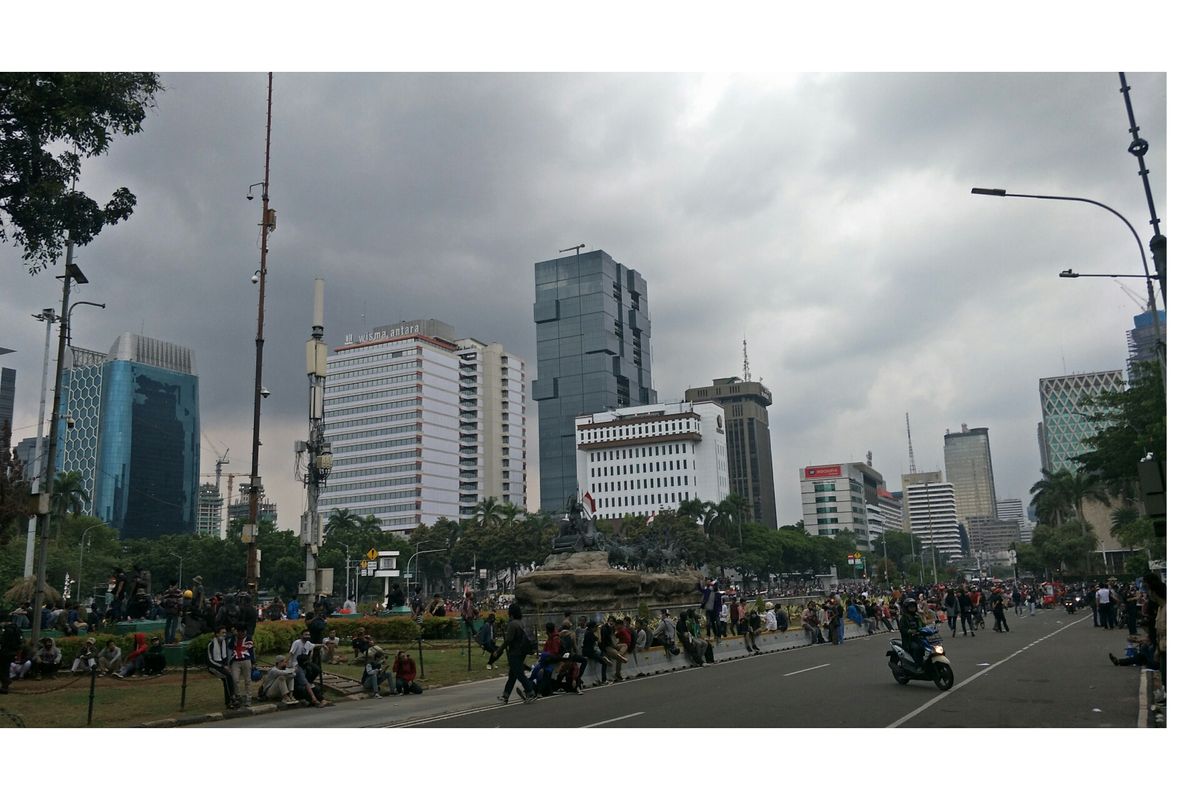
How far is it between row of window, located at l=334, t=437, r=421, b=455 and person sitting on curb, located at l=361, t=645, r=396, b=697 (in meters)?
142

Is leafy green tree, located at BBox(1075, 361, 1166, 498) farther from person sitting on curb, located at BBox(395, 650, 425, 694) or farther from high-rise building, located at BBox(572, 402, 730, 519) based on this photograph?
high-rise building, located at BBox(572, 402, 730, 519)

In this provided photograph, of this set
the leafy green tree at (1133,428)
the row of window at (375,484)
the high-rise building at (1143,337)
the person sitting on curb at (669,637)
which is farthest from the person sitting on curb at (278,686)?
the row of window at (375,484)

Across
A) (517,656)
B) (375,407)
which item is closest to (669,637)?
(517,656)

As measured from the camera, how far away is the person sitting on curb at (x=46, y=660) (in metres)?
18.7

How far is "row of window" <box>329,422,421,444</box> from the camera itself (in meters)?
159

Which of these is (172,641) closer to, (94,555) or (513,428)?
(94,555)

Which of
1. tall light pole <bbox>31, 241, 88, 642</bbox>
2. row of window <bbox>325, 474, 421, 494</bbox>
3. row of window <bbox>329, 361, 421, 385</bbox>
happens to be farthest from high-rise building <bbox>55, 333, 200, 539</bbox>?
tall light pole <bbox>31, 241, 88, 642</bbox>

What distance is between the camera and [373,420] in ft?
533

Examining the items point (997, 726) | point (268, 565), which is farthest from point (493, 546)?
point (997, 726)

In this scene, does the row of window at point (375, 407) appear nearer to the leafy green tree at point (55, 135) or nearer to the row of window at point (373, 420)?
the row of window at point (373, 420)

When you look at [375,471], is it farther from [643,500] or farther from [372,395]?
[643,500]

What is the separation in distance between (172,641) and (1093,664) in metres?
22.7

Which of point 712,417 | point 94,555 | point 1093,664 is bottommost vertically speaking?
point 1093,664

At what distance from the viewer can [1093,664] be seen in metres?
20.0
